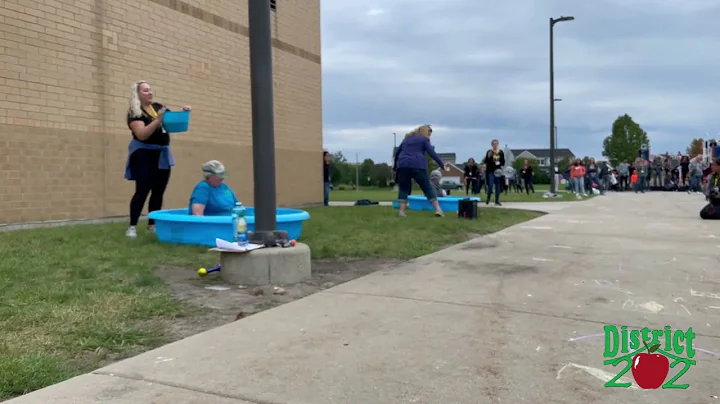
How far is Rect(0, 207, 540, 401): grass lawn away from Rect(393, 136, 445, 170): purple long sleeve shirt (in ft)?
8.06

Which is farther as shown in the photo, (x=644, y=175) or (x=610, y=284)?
(x=644, y=175)

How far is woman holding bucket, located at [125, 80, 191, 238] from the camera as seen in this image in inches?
262

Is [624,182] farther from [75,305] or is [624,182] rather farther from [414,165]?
[75,305]

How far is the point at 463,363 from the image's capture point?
290cm

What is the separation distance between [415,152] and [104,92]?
5755mm

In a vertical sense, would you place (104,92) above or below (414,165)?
above

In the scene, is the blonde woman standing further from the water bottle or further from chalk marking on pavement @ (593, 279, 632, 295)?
the water bottle

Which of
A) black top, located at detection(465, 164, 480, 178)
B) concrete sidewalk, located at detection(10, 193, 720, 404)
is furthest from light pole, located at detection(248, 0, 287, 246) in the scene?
black top, located at detection(465, 164, 480, 178)

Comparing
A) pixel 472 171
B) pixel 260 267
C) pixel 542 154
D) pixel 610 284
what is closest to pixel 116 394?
pixel 260 267

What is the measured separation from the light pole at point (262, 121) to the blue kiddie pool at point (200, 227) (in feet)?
3.61

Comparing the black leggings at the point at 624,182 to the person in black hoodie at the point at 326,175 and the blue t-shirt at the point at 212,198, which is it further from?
the blue t-shirt at the point at 212,198

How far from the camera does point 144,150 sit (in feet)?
22.4

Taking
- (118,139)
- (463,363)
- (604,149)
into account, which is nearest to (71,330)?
(463,363)

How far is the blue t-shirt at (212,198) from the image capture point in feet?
21.9
